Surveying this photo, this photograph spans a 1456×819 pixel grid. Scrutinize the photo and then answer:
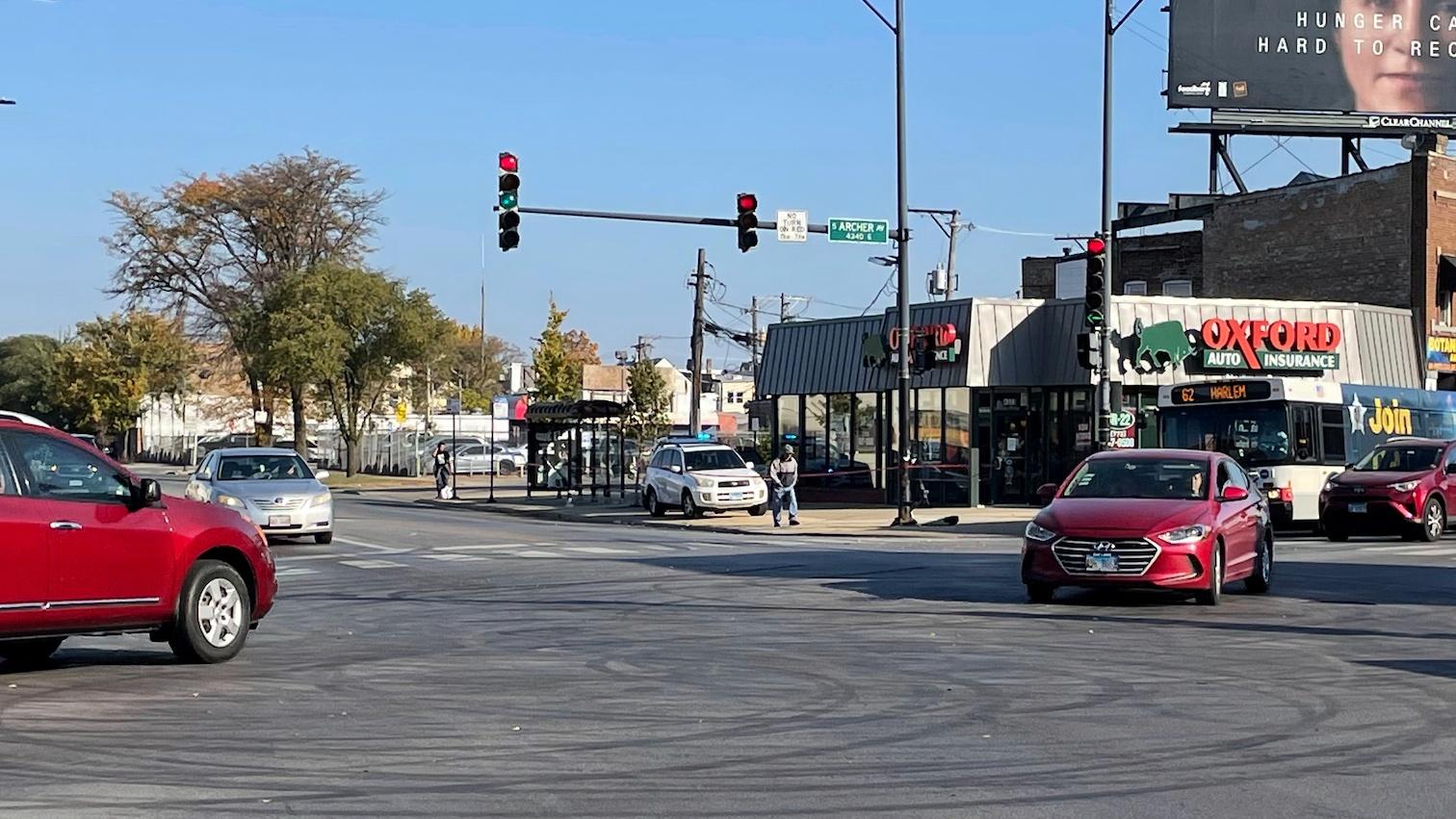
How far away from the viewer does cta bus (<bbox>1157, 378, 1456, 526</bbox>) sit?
30688 millimetres

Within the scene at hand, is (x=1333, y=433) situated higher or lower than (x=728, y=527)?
higher

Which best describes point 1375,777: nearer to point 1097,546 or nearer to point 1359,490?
point 1097,546

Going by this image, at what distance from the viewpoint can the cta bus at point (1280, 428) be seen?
1208 inches

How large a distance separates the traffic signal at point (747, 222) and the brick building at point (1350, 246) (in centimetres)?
2317

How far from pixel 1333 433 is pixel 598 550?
1421cm

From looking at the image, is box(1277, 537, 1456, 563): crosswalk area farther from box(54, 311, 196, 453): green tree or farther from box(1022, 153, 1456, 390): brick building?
box(54, 311, 196, 453): green tree

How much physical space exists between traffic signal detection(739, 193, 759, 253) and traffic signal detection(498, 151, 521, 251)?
156 inches

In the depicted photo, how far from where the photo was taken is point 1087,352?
100 ft

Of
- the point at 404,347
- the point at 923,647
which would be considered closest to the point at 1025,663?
the point at 923,647

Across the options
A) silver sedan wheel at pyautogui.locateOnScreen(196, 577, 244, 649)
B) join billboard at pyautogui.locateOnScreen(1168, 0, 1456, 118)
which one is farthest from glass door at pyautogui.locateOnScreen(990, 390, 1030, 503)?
silver sedan wheel at pyautogui.locateOnScreen(196, 577, 244, 649)

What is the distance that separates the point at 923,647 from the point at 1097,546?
3.57 m

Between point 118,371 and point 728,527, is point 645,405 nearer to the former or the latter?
point 118,371

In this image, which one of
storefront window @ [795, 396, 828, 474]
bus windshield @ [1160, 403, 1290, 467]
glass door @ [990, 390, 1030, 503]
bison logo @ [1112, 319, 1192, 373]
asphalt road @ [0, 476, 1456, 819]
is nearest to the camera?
asphalt road @ [0, 476, 1456, 819]

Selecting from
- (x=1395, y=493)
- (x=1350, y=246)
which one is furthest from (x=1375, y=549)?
(x=1350, y=246)
